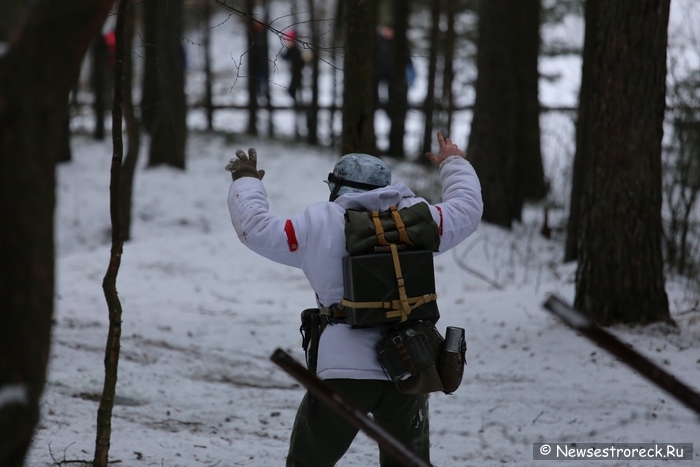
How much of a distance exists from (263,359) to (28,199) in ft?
17.5

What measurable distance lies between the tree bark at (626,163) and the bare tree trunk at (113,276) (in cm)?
440

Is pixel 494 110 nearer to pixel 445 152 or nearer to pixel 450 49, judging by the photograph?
pixel 450 49

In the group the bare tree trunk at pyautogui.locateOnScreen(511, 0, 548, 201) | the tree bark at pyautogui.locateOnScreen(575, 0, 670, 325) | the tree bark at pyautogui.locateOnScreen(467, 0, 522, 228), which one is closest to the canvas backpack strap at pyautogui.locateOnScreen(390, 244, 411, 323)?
the tree bark at pyautogui.locateOnScreen(575, 0, 670, 325)

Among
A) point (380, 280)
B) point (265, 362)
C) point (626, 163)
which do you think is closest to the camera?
point (380, 280)

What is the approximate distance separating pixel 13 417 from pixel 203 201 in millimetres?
13474

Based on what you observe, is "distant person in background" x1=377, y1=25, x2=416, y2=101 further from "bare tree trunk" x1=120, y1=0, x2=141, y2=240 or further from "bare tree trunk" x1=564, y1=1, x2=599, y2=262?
"bare tree trunk" x1=564, y1=1, x2=599, y2=262

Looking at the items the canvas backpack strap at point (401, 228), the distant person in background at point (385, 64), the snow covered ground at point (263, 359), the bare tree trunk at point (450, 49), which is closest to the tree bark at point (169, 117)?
the snow covered ground at point (263, 359)

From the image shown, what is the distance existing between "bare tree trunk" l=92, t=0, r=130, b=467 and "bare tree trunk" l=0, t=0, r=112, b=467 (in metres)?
1.68

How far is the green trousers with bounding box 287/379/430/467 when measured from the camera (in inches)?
138

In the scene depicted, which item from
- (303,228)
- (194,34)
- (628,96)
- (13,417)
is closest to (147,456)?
(303,228)

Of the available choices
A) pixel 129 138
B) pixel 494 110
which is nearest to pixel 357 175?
pixel 129 138

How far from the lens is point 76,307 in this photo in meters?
9.09

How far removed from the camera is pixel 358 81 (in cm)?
602

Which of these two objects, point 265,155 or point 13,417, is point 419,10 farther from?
point 13,417
